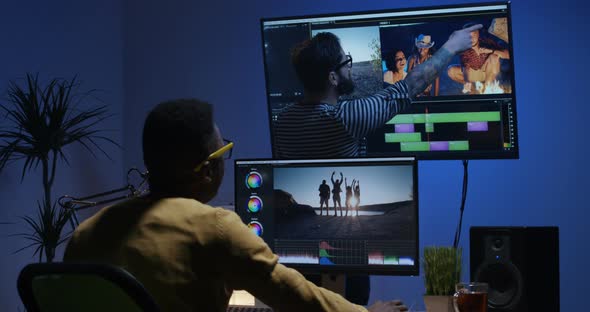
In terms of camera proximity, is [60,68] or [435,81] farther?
[60,68]

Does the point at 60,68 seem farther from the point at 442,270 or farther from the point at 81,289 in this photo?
the point at 81,289

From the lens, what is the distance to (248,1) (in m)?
4.49

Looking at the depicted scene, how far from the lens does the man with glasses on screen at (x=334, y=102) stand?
3.42 meters

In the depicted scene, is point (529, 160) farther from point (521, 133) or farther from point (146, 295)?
point (146, 295)

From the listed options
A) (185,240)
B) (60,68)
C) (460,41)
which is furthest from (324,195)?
(60,68)

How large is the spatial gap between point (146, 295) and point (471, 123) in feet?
7.65

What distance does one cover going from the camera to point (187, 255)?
1634 millimetres

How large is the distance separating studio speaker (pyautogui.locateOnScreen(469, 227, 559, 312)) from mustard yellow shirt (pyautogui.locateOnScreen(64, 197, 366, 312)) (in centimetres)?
Result: 91

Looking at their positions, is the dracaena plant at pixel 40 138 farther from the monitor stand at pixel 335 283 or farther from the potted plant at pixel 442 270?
the potted plant at pixel 442 270

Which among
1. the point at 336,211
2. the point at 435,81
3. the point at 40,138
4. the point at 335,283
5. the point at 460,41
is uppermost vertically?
the point at 460,41

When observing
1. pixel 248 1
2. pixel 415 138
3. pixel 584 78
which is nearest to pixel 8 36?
pixel 248 1

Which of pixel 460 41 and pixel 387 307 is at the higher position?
pixel 460 41

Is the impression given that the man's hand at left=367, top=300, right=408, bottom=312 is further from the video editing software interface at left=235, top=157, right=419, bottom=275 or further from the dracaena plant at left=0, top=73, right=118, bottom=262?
the dracaena plant at left=0, top=73, right=118, bottom=262

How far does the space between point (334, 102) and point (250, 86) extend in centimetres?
108
